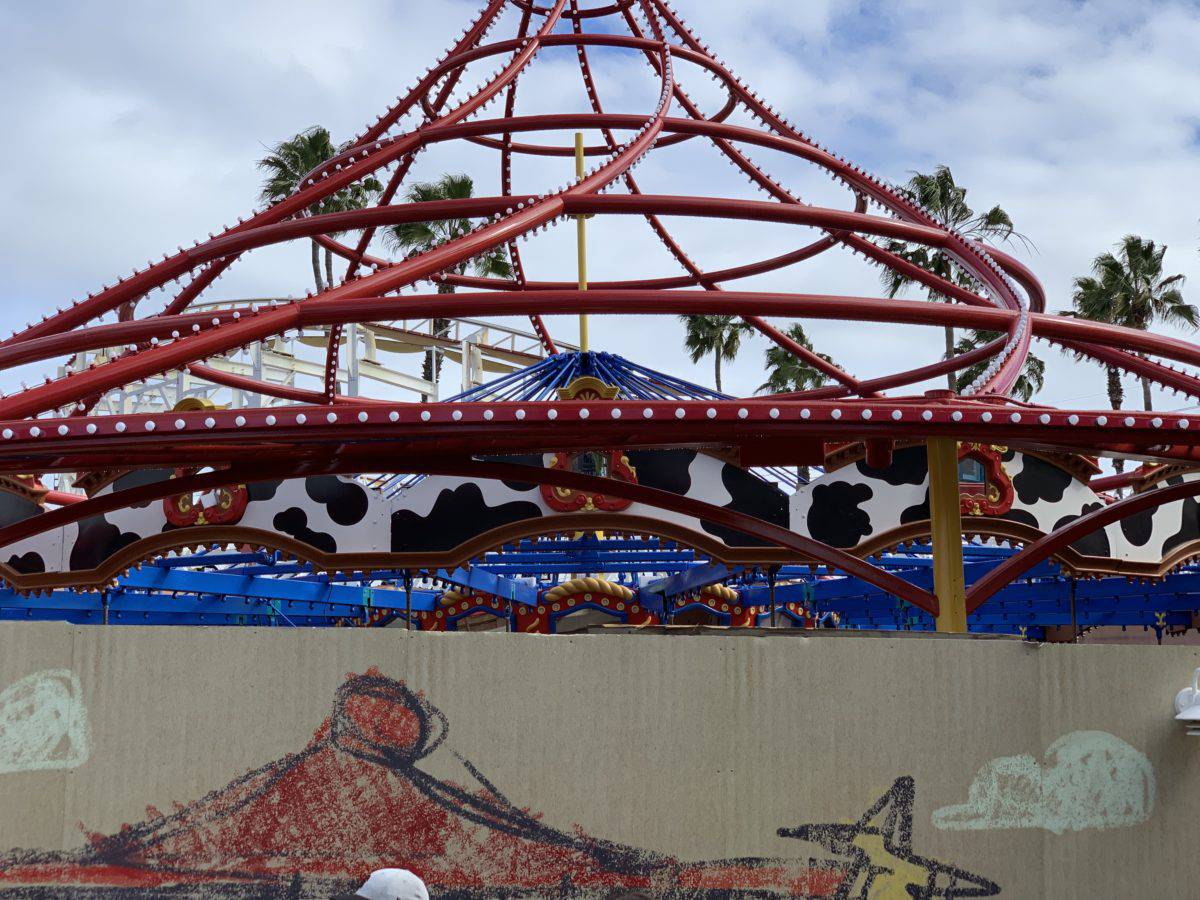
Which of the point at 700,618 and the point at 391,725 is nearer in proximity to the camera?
the point at 391,725

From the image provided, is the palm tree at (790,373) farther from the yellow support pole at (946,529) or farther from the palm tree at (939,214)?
the yellow support pole at (946,529)

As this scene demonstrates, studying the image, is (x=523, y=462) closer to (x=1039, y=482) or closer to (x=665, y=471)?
(x=665, y=471)

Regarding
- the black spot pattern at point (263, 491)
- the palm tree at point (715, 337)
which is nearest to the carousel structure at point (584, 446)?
the black spot pattern at point (263, 491)

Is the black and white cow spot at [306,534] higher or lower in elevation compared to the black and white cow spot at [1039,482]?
lower

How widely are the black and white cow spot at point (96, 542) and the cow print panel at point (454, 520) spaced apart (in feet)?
9.96

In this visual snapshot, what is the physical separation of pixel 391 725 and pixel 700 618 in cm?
2115

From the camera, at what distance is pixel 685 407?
31.2 feet

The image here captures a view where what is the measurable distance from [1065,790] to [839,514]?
27.5 feet

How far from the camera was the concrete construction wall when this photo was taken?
16.9 ft

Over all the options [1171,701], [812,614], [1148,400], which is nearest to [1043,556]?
[1171,701]

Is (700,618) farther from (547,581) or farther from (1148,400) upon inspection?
(1148,400)

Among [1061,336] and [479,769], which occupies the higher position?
[1061,336]

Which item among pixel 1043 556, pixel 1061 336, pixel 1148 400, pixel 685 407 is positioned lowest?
pixel 1043 556

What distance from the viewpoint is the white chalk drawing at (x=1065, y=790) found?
5371 millimetres
